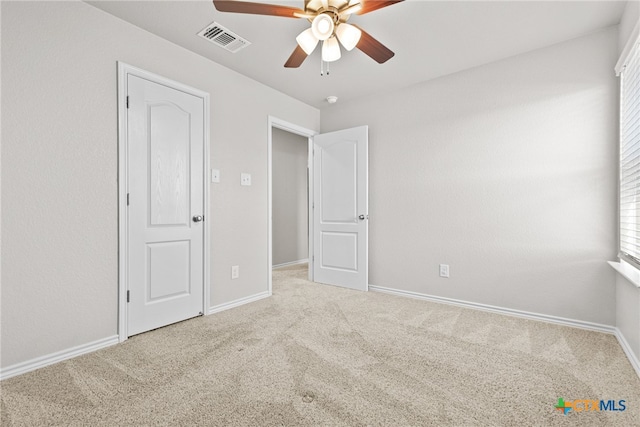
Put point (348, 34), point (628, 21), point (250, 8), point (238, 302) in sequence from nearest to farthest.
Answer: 1. point (250, 8)
2. point (348, 34)
3. point (628, 21)
4. point (238, 302)

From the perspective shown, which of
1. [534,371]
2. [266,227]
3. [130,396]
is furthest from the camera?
[266,227]

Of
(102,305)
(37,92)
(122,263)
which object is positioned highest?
(37,92)

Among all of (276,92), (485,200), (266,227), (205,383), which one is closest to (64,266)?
(205,383)

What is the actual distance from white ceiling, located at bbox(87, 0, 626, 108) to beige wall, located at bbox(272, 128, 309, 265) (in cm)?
236

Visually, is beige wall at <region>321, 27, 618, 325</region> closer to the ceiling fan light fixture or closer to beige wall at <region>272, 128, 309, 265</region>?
the ceiling fan light fixture

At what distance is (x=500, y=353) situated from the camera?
209 cm

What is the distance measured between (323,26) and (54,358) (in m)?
2.73

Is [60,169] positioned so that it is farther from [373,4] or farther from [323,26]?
[373,4]

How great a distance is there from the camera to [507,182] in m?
2.88

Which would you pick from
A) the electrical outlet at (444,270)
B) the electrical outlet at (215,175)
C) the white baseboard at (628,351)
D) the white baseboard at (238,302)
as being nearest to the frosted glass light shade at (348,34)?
the electrical outlet at (215,175)

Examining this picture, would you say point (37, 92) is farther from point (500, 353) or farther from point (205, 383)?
A: point (500, 353)

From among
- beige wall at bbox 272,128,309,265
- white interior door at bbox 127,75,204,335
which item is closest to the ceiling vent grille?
white interior door at bbox 127,75,204,335

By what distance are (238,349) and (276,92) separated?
9.26 ft

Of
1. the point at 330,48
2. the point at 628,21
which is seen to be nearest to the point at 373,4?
the point at 330,48
